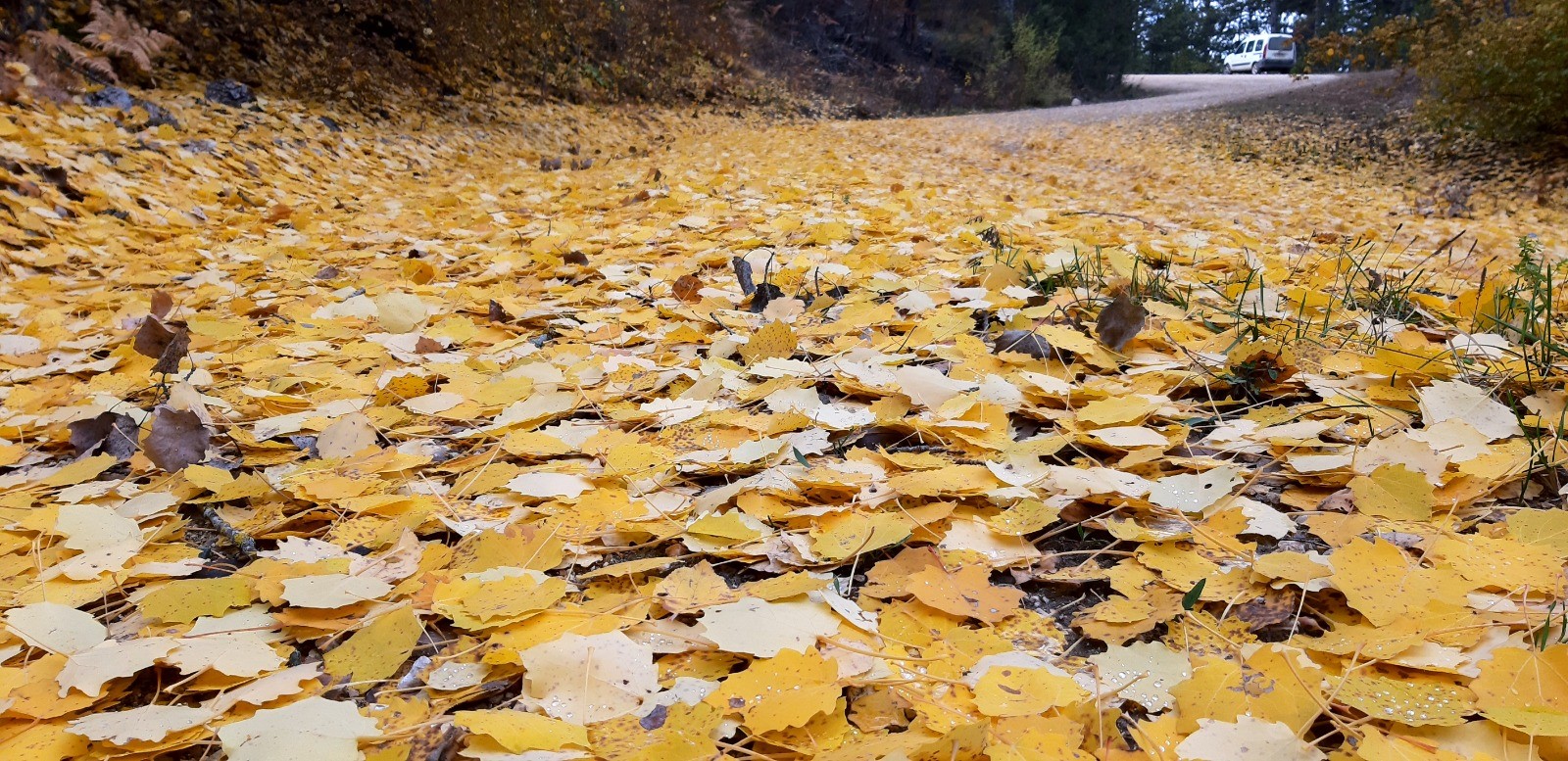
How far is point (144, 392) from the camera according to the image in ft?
4.84

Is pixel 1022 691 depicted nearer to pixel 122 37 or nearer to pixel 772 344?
pixel 772 344

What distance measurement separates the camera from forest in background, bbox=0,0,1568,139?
17.3 feet

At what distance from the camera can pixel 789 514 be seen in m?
0.96

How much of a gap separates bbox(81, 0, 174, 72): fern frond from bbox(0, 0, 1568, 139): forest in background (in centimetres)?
9

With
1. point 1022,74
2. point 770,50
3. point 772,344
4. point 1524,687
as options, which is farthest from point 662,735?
point 1022,74

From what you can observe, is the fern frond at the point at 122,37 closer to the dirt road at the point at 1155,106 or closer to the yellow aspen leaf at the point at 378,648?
the yellow aspen leaf at the point at 378,648

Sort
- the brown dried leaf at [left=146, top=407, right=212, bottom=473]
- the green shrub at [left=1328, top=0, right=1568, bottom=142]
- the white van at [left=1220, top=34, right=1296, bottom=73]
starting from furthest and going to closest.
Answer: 1. the white van at [left=1220, top=34, right=1296, bottom=73]
2. the green shrub at [left=1328, top=0, right=1568, bottom=142]
3. the brown dried leaf at [left=146, top=407, right=212, bottom=473]

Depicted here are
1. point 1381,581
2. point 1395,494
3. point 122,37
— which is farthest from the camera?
point 122,37

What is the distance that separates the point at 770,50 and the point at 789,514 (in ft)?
45.5

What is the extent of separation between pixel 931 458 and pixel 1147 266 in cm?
133

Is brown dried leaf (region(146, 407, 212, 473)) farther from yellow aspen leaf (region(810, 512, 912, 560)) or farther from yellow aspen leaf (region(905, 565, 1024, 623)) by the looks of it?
yellow aspen leaf (region(905, 565, 1024, 623))

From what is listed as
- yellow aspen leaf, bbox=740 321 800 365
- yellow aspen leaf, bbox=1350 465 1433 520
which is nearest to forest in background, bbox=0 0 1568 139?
yellow aspen leaf, bbox=740 321 800 365

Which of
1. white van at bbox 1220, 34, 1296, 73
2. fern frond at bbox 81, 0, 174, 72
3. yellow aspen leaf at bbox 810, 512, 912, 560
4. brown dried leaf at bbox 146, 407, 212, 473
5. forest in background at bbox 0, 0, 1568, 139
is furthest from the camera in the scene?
white van at bbox 1220, 34, 1296, 73

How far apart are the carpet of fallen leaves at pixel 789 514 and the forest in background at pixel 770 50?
12.1 ft
